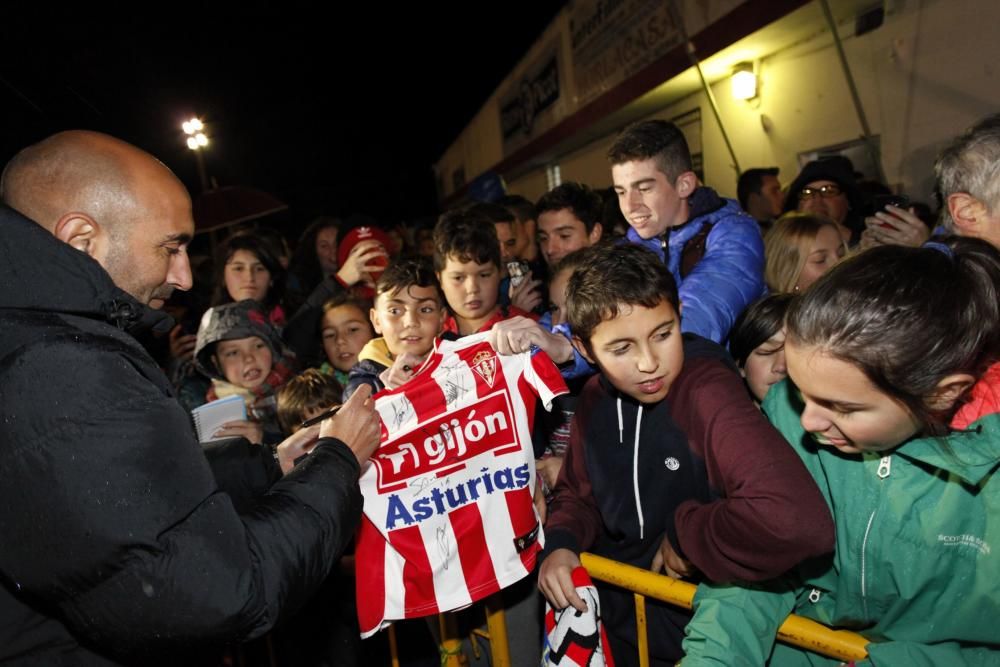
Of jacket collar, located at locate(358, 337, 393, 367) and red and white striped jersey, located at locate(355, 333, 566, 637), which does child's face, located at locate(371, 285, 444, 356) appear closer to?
jacket collar, located at locate(358, 337, 393, 367)

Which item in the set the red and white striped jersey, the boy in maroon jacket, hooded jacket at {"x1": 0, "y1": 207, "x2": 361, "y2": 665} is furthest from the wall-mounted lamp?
hooded jacket at {"x1": 0, "y1": 207, "x2": 361, "y2": 665}

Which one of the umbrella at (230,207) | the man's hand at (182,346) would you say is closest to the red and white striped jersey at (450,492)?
the man's hand at (182,346)

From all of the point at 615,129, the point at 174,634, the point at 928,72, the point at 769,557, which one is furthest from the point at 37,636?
the point at 615,129

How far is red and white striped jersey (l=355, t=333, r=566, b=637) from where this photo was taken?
247 cm

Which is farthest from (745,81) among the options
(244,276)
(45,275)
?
(45,275)

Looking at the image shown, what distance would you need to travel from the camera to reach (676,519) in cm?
198

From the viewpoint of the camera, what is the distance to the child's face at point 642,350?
216 cm

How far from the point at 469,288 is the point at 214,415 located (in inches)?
58.9

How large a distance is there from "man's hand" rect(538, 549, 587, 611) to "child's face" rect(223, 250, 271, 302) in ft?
11.3

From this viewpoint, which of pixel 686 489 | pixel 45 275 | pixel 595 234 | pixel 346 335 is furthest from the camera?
pixel 595 234

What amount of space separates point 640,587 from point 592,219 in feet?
9.79

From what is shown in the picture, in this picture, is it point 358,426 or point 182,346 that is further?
point 182,346

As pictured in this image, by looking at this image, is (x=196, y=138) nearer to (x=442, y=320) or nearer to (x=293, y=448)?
(x=442, y=320)

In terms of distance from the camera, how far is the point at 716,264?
289 cm
